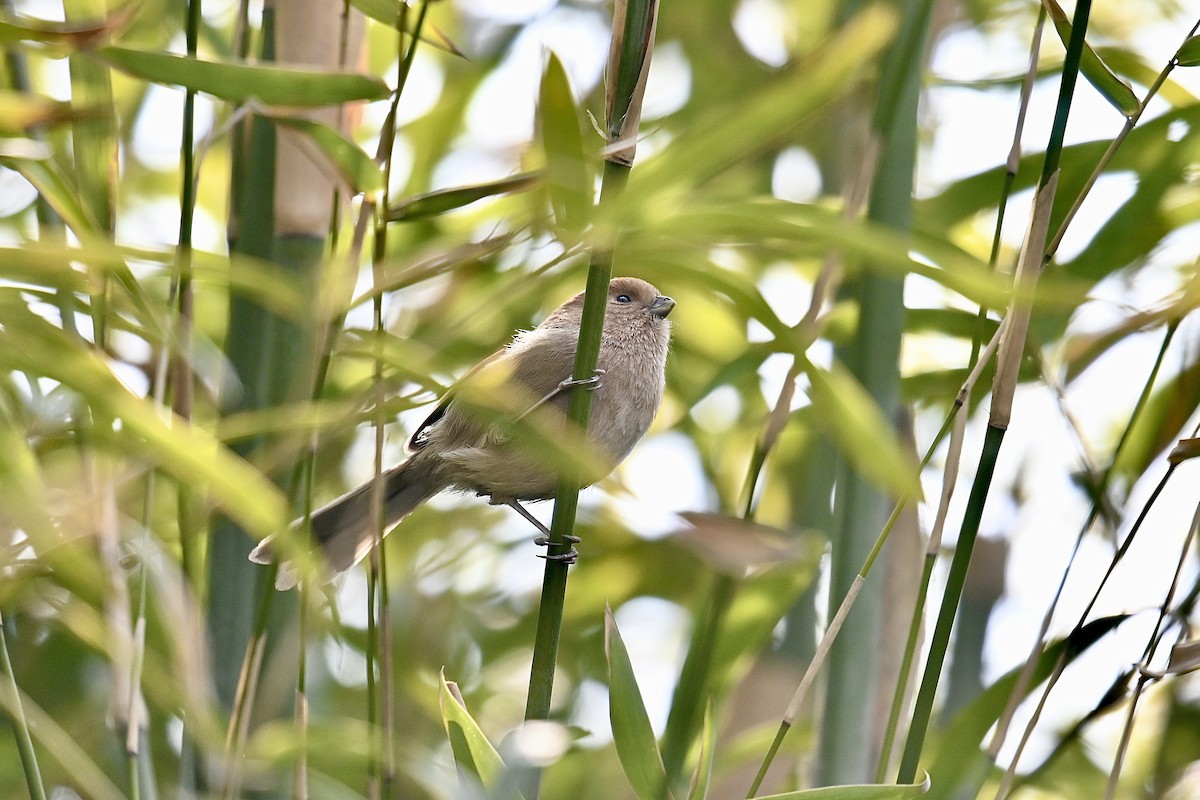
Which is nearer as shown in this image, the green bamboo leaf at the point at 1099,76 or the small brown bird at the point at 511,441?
the green bamboo leaf at the point at 1099,76

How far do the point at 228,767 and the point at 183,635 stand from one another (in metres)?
0.15

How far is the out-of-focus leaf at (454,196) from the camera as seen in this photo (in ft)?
3.24

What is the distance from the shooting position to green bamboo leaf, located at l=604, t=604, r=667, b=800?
4.01 ft

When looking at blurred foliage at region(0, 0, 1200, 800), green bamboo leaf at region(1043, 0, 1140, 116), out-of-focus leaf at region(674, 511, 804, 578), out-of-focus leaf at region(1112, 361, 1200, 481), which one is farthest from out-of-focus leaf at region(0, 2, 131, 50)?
out-of-focus leaf at region(1112, 361, 1200, 481)

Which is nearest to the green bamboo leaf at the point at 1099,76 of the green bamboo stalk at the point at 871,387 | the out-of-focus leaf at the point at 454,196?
the green bamboo stalk at the point at 871,387

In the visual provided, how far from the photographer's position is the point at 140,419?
964 mm

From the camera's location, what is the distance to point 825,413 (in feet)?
3.53

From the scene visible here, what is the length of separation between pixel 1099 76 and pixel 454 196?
0.68 m

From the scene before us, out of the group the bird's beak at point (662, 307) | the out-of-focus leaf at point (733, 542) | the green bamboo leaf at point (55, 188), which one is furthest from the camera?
the bird's beak at point (662, 307)

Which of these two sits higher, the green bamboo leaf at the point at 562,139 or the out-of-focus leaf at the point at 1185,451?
the green bamboo leaf at the point at 562,139

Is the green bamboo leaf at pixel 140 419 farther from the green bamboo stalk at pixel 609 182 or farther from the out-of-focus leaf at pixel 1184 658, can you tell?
the out-of-focus leaf at pixel 1184 658

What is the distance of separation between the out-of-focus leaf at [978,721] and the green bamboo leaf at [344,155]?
2.78 ft

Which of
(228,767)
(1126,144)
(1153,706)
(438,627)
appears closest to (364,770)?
(228,767)

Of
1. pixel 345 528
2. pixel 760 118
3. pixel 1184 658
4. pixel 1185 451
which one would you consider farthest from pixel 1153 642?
pixel 345 528
